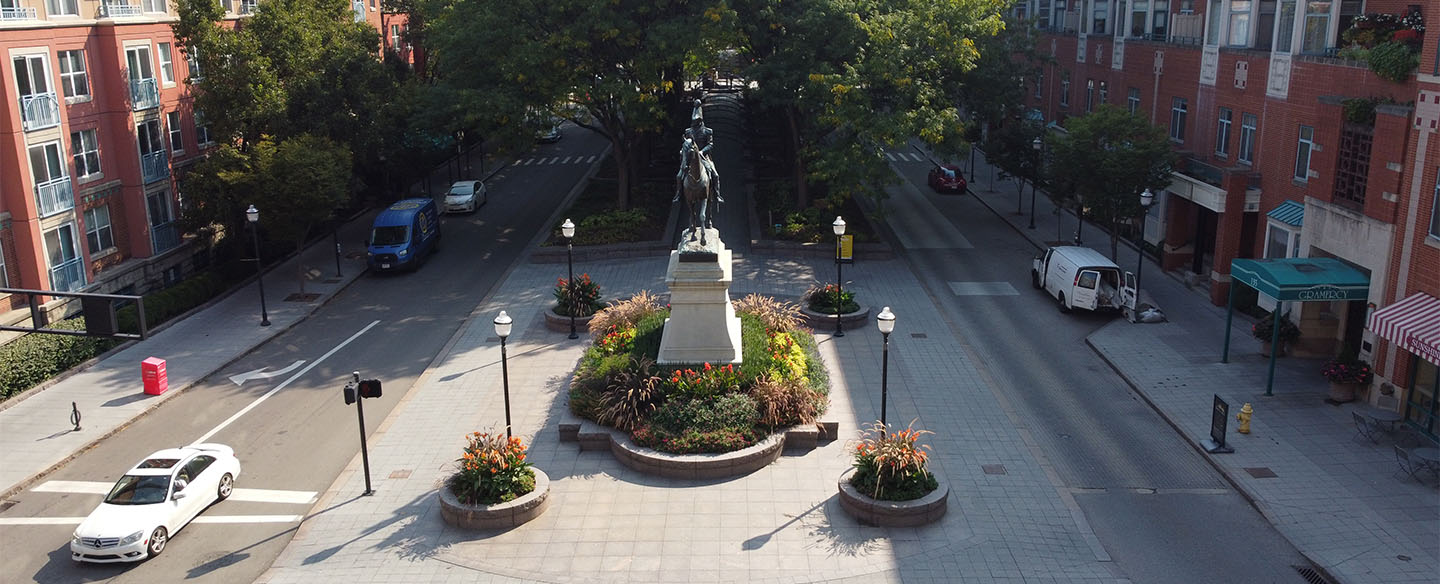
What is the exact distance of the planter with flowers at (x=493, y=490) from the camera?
17.8m

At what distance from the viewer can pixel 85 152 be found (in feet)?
106

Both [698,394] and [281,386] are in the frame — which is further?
[281,386]

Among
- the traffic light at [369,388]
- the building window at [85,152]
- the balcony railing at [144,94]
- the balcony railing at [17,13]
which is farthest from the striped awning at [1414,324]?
the balcony railing at [144,94]

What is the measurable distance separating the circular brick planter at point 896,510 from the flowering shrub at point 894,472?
5.0 inches

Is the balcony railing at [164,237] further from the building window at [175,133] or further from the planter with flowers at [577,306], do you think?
the planter with flowers at [577,306]

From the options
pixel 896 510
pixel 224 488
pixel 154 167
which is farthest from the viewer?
pixel 154 167

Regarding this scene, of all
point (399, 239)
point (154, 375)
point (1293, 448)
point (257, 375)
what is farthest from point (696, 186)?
point (399, 239)

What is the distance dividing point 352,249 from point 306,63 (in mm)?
7615

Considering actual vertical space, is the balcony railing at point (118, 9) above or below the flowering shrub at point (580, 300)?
above

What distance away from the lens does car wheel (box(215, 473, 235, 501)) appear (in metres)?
19.8

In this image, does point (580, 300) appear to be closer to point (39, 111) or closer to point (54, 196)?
point (54, 196)

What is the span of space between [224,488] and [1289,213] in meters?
26.5

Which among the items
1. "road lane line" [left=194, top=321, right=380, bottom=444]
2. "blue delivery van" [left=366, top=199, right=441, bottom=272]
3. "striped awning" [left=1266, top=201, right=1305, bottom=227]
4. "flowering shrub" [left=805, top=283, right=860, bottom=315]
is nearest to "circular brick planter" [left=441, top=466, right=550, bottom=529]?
"road lane line" [left=194, top=321, right=380, bottom=444]

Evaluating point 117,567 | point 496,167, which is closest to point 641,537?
point 117,567
